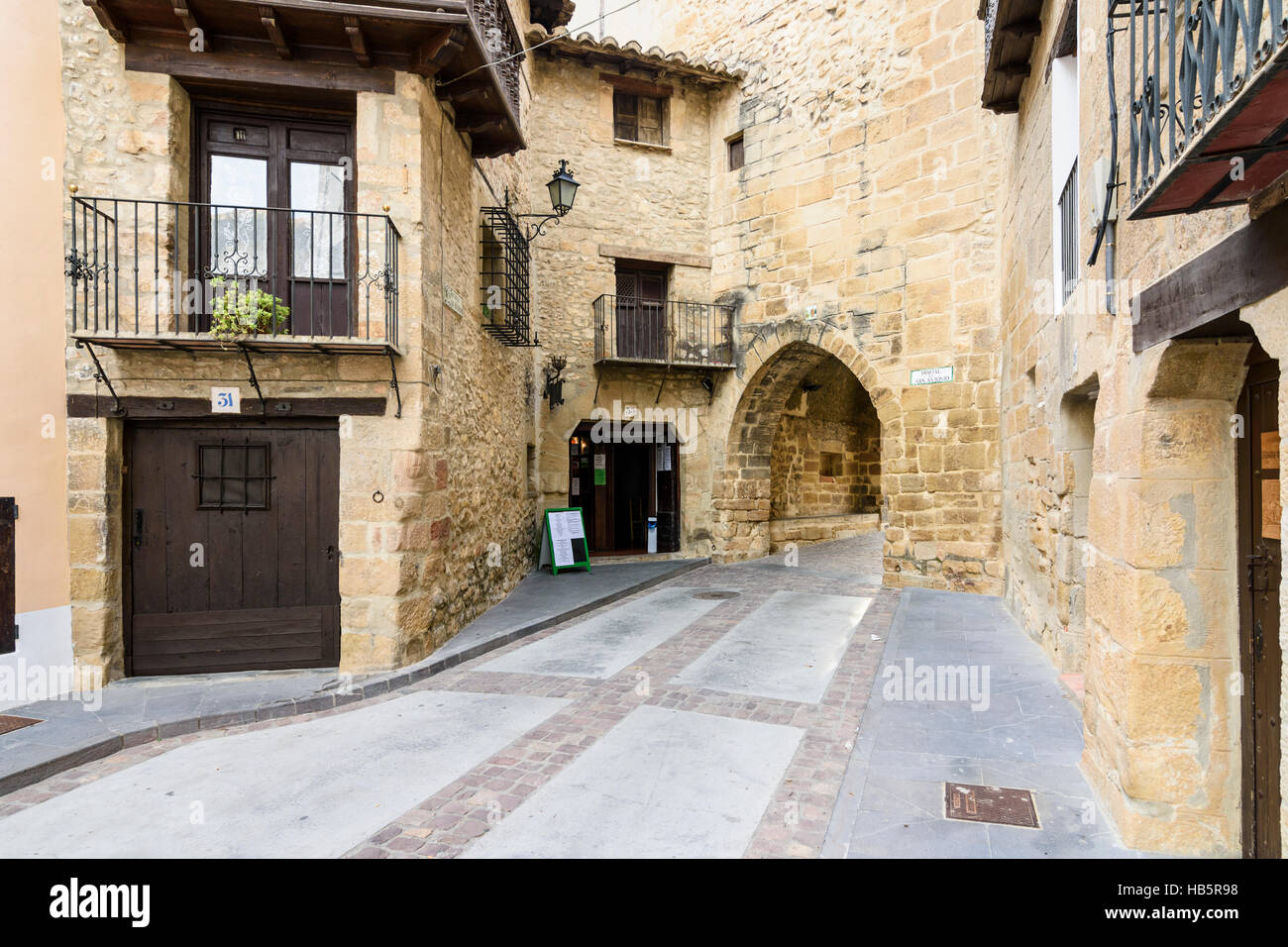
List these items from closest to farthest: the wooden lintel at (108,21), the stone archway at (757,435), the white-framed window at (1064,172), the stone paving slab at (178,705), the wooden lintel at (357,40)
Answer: the stone paving slab at (178,705) → the white-framed window at (1064,172) → the wooden lintel at (108,21) → the wooden lintel at (357,40) → the stone archway at (757,435)

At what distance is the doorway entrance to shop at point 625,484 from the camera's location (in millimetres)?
11633

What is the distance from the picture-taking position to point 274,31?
16.0ft

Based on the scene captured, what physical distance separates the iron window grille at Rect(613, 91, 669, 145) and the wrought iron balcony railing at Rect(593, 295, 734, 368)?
2.87 metres

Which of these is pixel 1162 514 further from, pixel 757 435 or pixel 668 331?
pixel 757 435

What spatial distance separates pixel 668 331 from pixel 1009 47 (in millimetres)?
6230

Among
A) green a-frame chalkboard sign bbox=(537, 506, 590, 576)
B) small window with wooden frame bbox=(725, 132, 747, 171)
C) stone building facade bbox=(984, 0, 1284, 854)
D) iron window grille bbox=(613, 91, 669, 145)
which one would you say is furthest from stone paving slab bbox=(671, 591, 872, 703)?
iron window grille bbox=(613, 91, 669, 145)

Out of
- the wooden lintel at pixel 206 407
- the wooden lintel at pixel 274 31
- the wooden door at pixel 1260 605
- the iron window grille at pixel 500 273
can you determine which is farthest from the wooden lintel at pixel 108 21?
the wooden door at pixel 1260 605

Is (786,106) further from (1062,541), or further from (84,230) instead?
(84,230)

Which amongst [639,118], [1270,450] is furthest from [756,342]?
[1270,450]

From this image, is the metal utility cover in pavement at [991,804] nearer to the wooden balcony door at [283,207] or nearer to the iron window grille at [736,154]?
the wooden balcony door at [283,207]

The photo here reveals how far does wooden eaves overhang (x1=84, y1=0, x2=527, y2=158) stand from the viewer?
4.83m

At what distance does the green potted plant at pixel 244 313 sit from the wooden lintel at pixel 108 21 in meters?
1.94

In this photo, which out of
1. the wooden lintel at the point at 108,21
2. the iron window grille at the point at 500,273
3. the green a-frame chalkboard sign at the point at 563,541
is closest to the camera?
the wooden lintel at the point at 108,21

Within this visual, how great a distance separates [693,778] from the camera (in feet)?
11.6
